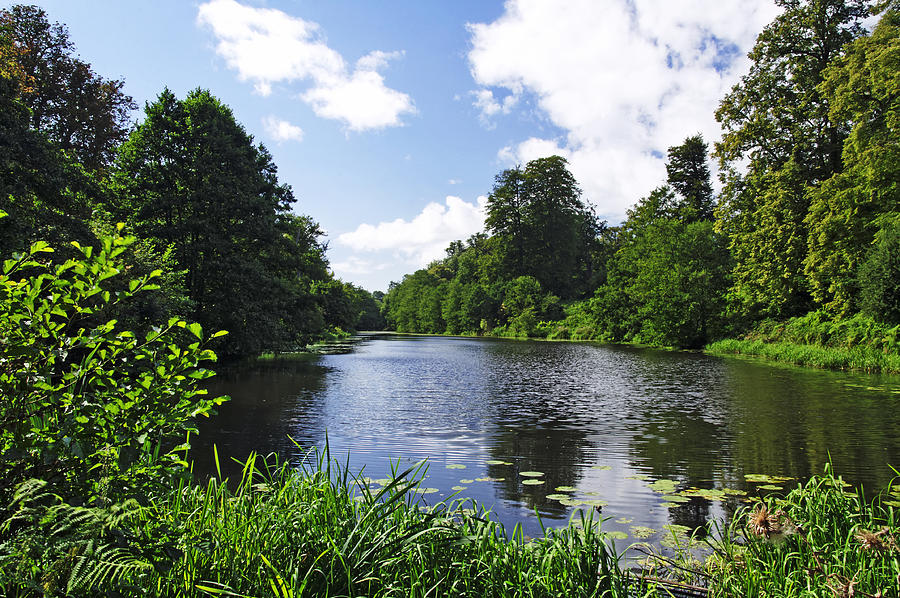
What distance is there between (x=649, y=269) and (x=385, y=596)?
39.0 metres

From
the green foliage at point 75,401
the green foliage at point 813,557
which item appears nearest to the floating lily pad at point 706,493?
the green foliage at point 813,557

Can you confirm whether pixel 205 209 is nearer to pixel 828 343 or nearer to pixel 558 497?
pixel 558 497

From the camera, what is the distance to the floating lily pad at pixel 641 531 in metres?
4.64

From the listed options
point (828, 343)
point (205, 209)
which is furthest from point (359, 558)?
point (828, 343)

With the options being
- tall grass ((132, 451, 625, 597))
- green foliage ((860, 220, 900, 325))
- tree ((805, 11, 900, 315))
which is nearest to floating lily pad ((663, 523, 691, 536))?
tall grass ((132, 451, 625, 597))

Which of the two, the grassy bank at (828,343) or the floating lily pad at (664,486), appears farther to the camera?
the grassy bank at (828,343)

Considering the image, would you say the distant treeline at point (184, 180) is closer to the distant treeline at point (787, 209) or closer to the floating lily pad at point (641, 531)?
the floating lily pad at point (641, 531)

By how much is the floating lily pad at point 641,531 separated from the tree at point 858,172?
20.6 m

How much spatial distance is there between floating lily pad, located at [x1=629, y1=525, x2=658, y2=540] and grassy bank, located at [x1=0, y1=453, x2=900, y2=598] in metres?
1.08

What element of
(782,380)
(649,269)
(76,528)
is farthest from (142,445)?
(649,269)

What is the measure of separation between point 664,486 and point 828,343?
2006 cm

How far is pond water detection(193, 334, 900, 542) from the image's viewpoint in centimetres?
603

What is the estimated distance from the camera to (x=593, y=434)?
31.5ft

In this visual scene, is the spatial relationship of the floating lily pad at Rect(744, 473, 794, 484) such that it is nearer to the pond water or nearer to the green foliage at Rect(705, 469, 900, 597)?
the pond water
